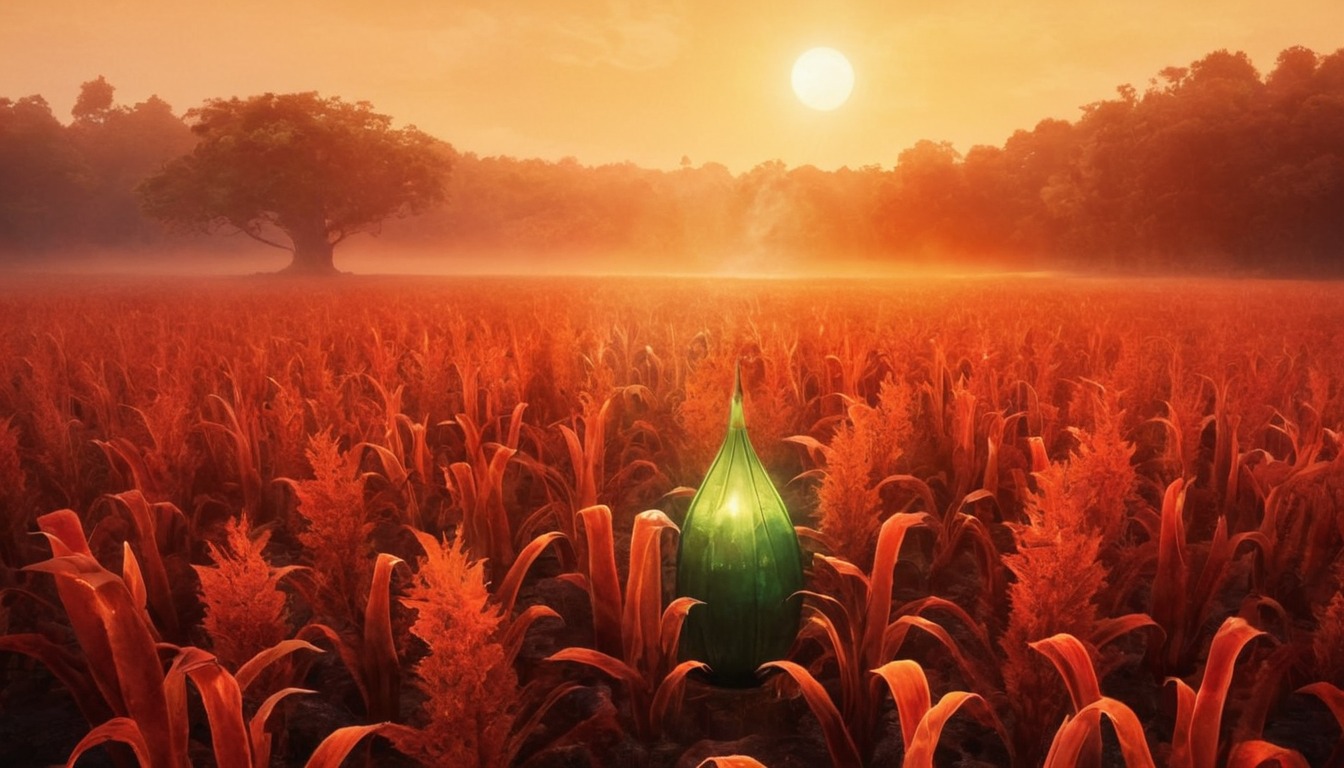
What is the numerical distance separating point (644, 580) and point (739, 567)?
26 cm

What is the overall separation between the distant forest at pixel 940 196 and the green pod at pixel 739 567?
48071 mm

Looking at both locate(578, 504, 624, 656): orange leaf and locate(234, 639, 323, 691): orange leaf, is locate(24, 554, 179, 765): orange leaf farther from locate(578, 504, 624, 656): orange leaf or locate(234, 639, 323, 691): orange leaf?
locate(578, 504, 624, 656): orange leaf

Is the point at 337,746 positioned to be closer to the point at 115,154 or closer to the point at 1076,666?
the point at 1076,666

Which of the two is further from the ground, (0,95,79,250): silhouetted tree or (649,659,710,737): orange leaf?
(0,95,79,250): silhouetted tree

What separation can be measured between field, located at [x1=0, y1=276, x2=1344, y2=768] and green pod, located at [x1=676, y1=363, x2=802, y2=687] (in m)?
0.10

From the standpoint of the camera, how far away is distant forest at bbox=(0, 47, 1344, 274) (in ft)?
129

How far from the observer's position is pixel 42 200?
65.1m

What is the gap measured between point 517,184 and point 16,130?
49.3 meters

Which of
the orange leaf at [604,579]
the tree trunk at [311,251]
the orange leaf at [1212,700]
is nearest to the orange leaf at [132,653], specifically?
the orange leaf at [604,579]

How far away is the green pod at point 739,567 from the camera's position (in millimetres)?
1809

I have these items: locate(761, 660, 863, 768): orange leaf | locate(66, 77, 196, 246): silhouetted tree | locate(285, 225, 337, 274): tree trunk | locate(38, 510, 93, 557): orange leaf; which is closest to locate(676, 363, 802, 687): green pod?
locate(761, 660, 863, 768): orange leaf

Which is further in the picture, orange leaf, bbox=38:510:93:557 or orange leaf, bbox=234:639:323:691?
orange leaf, bbox=38:510:93:557

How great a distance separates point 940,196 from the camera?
62.0 m

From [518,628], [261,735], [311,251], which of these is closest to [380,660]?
[518,628]
